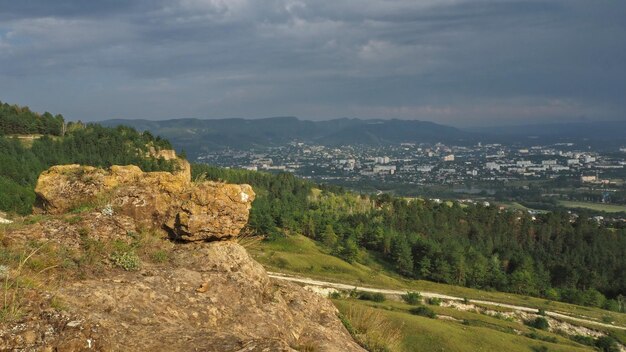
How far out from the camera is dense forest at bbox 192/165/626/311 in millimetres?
101688

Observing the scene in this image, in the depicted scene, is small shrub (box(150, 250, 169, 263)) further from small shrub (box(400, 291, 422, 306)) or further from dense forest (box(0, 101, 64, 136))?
dense forest (box(0, 101, 64, 136))

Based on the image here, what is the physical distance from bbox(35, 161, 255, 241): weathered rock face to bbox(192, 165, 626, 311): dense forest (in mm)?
78548

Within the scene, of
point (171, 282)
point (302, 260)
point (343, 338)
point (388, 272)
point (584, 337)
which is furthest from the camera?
point (388, 272)

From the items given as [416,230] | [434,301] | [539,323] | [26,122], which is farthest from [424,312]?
[26,122]

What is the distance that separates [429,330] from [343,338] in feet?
85.4

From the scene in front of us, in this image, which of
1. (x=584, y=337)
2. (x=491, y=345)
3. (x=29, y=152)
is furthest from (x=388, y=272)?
(x=29, y=152)

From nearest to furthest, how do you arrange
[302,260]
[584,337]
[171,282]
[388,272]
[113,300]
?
[113,300] → [171,282] → [584,337] → [302,260] → [388,272]

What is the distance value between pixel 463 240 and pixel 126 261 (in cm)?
13612

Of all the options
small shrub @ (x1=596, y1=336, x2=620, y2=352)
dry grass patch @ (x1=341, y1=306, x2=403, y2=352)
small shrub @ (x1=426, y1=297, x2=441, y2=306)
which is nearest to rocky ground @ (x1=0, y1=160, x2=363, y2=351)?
dry grass patch @ (x1=341, y1=306, x2=403, y2=352)

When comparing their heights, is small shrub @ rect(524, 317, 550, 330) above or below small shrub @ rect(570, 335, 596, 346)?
below

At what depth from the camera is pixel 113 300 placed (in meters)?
11.1

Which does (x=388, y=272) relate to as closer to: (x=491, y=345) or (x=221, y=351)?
(x=491, y=345)

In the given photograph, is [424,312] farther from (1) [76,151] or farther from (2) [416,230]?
(1) [76,151]

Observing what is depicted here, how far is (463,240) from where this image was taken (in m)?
137
